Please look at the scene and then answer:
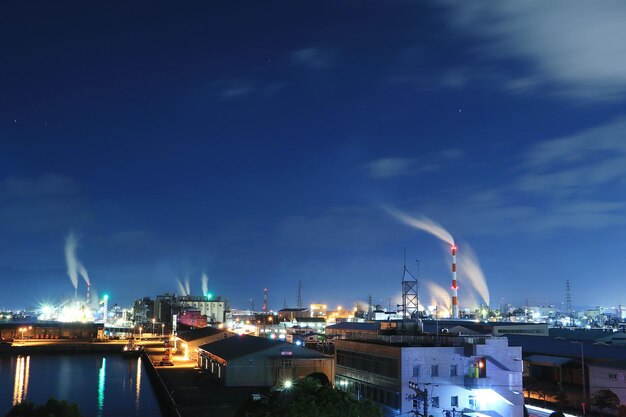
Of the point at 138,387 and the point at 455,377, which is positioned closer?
the point at 455,377

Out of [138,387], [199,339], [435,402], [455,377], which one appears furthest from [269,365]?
[199,339]

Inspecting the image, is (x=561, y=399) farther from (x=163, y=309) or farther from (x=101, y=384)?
(x=163, y=309)

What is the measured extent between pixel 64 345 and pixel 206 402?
3140 cm

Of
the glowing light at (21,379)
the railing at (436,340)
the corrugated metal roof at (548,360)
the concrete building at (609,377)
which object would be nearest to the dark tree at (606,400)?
the concrete building at (609,377)

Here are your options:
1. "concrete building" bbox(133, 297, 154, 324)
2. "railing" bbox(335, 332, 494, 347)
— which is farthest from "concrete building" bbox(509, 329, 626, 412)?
"concrete building" bbox(133, 297, 154, 324)

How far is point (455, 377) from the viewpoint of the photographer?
16.6 metres

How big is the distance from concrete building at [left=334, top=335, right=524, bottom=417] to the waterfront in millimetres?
9867

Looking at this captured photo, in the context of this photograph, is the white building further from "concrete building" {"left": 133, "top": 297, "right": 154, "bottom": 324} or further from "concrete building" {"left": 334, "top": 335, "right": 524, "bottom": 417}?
"concrete building" {"left": 133, "top": 297, "right": 154, "bottom": 324}

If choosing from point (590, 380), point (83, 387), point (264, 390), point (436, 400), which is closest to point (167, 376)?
point (83, 387)

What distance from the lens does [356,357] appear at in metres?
19.8

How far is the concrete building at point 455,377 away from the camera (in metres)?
16.3

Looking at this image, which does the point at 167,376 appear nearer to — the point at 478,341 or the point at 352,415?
the point at 478,341

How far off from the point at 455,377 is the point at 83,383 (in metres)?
20.3

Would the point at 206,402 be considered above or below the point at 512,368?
below
